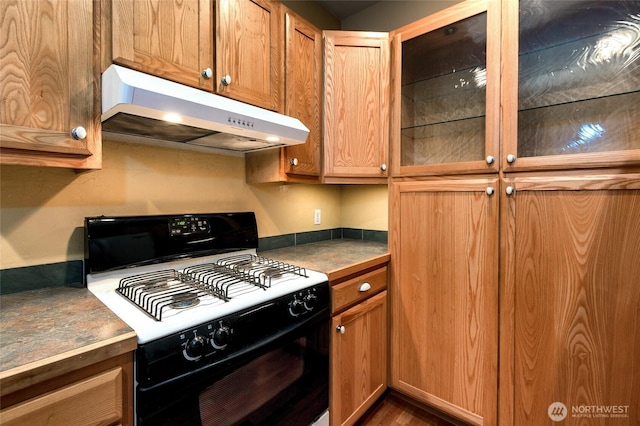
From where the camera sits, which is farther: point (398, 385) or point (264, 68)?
point (398, 385)

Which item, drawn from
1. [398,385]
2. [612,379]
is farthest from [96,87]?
[612,379]

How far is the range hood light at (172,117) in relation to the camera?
3.02 feet

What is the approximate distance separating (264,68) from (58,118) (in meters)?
0.83

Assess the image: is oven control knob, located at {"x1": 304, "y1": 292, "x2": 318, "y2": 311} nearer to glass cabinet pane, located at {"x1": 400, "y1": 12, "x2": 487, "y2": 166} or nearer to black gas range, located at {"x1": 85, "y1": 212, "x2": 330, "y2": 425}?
black gas range, located at {"x1": 85, "y1": 212, "x2": 330, "y2": 425}

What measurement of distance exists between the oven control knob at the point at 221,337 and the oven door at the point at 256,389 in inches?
2.2

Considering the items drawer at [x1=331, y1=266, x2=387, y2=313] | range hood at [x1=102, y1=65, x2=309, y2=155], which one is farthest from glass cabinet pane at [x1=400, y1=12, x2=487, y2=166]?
range hood at [x1=102, y1=65, x2=309, y2=155]

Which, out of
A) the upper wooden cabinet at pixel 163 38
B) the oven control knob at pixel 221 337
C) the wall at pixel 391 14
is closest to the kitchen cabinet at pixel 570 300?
the oven control knob at pixel 221 337

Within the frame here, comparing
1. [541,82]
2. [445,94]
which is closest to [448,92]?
[445,94]

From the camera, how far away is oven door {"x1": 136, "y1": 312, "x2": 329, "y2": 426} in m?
0.77

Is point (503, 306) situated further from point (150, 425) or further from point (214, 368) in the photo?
point (150, 425)

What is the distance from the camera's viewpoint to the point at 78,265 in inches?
45.0

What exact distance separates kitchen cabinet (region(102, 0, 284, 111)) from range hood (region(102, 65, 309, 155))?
108 millimetres

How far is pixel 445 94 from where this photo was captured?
167 centimetres

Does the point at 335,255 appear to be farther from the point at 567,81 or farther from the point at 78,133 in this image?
the point at 567,81
